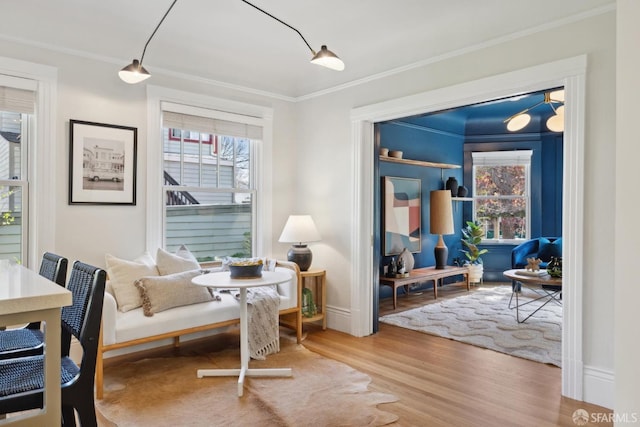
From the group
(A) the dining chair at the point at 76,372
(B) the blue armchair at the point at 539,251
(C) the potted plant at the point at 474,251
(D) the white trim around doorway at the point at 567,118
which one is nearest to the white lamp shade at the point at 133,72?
(A) the dining chair at the point at 76,372

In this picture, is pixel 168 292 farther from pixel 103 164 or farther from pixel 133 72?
pixel 133 72

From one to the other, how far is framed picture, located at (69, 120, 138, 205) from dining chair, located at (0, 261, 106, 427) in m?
2.04

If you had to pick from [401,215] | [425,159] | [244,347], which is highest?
[425,159]

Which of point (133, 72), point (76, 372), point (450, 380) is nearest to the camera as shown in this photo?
point (76, 372)

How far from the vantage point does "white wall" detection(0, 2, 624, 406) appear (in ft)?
8.75

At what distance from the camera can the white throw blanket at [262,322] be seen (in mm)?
3496

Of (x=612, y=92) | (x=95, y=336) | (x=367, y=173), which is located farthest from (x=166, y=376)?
(x=612, y=92)

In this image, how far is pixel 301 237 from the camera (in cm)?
418

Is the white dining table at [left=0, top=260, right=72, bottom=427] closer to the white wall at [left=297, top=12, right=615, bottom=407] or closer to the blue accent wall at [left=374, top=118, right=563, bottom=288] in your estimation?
the white wall at [left=297, top=12, right=615, bottom=407]

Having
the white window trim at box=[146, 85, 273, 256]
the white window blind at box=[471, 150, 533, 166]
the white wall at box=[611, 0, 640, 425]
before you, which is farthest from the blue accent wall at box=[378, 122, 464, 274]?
the white wall at box=[611, 0, 640, 425]

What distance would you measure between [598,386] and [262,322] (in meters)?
2.42

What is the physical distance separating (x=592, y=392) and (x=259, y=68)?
3882 millimetres

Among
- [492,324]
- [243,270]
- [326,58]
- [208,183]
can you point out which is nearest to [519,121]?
[492,324]

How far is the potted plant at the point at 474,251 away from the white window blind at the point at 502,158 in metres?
1.14
